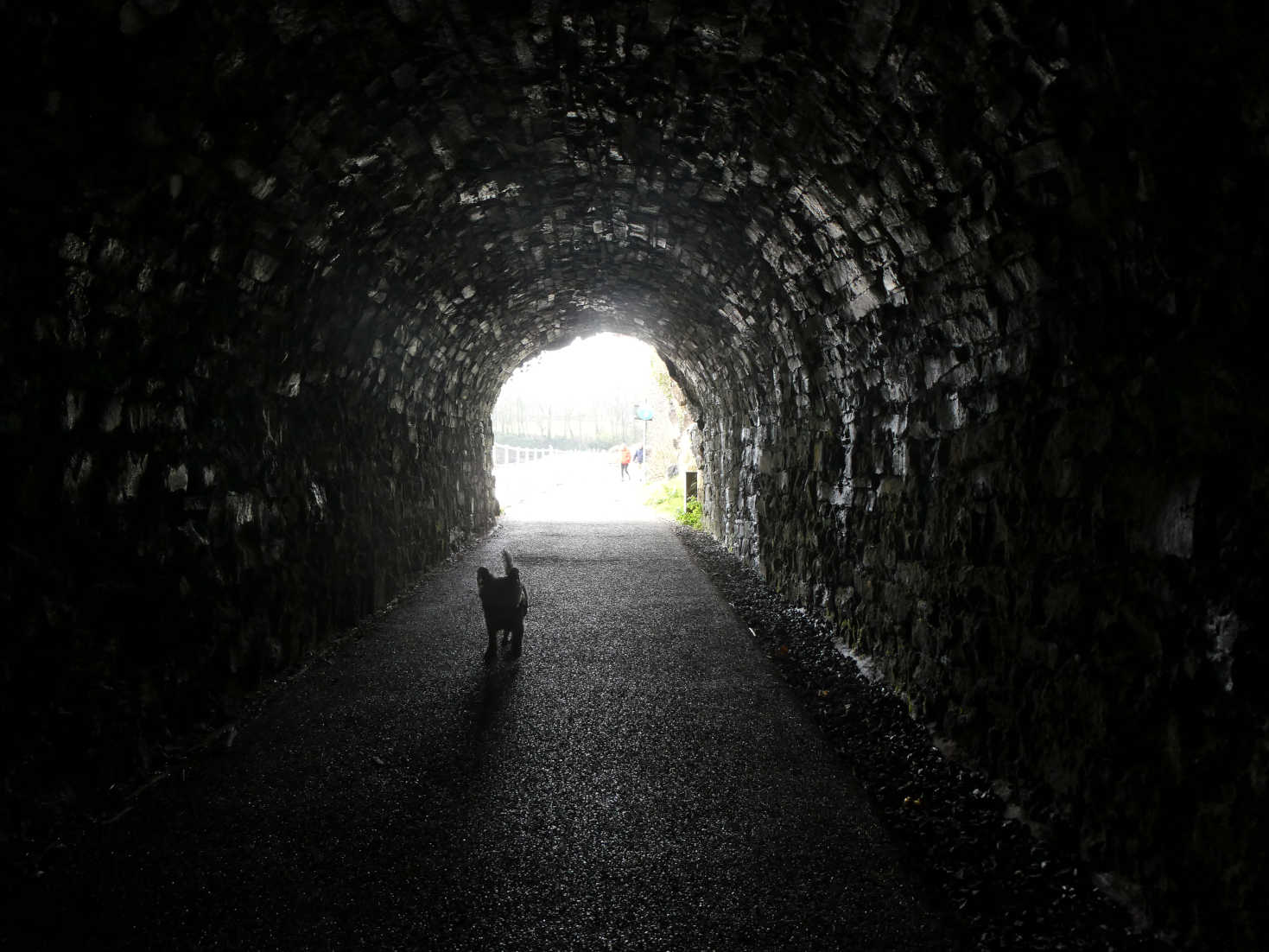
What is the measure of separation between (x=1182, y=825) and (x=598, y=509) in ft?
57.1

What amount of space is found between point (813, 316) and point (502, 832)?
457cm

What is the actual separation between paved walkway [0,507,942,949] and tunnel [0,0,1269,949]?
59 centimetres

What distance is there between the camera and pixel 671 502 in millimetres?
19422

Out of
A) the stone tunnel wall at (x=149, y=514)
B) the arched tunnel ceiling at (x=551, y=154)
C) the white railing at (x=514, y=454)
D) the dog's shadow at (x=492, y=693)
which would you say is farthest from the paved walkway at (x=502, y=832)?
the white railing at (x=514, y=454)

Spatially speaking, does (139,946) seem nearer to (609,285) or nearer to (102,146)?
(102,146)

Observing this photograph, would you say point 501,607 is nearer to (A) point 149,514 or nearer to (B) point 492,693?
(B) point 492,693

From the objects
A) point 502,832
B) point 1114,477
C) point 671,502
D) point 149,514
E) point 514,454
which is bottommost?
point 502,832

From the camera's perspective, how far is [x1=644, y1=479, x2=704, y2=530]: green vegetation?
16.3m

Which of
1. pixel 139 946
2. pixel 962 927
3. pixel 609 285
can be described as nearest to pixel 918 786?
pixel 962 927

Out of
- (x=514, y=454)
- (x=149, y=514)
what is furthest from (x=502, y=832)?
(x=514, y=454)

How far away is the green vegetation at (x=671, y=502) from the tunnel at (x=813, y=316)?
953 centimetres

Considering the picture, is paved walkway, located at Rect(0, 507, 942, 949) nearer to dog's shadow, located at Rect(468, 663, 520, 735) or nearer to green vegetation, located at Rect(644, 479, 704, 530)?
dog's shadow, located at Rect(468, 663, 520, 735)

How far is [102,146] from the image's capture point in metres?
3.07

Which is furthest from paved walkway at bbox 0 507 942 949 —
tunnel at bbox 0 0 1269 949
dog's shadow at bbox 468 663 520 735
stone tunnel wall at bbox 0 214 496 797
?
tunnel at bbox 0 0 1269 949
